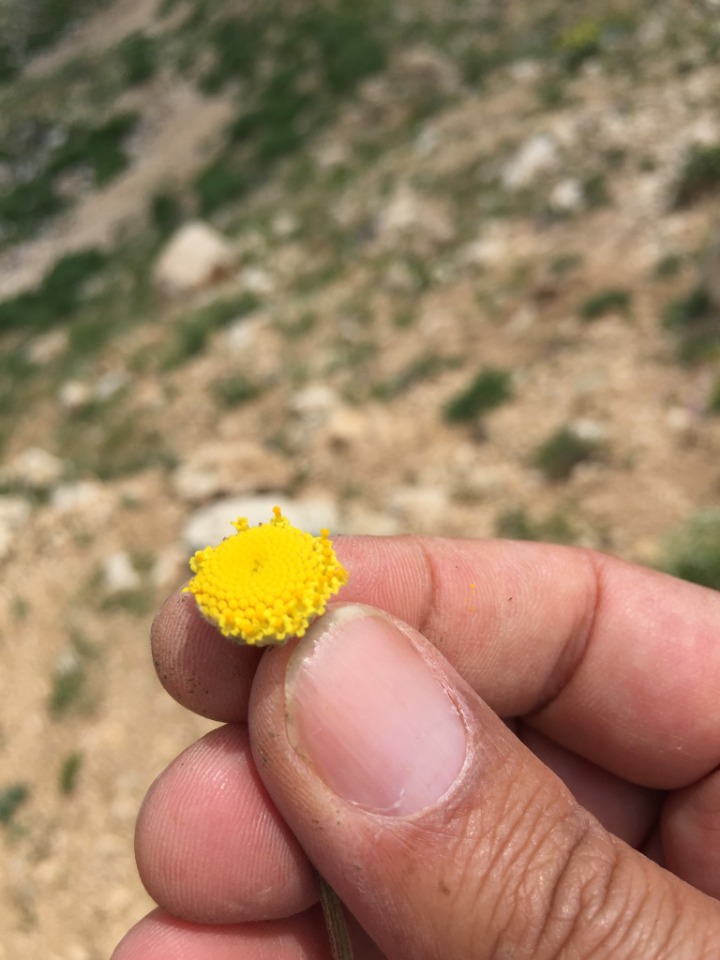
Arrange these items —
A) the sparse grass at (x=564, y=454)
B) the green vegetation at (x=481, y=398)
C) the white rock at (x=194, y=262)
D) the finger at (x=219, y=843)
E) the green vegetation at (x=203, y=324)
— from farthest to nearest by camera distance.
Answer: the white rock at (x=194, y=262)
the green vegetation at (x=203, y=324)
the green vegetation at (x=481, y=398)
the sparse grass at (x=564, y=454)
the finger at (x=219, y=843)

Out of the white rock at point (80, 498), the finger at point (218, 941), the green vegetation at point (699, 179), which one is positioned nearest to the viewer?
the finger at point (218, 941)

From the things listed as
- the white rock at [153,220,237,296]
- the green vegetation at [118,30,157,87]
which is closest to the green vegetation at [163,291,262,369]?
the white rock at [153,220,237,296]

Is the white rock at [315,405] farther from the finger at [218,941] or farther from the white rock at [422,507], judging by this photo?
the finger at [218,941]

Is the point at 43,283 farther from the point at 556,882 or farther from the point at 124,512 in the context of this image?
the point at 556,882

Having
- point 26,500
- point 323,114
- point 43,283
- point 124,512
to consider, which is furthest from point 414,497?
point 43,283

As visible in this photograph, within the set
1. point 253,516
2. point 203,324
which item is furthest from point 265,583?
point 203,324

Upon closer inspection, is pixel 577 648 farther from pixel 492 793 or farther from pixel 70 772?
pixel 70 772

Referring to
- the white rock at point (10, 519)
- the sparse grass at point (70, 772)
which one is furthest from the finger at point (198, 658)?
the white rock at point (10, 519)

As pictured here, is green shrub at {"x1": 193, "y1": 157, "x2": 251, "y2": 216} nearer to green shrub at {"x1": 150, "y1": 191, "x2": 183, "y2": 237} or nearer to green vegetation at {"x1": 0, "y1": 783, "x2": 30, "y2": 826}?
green shrub at {"x1": 150, "y1": 191, "x2": 183, "y2": 237}
